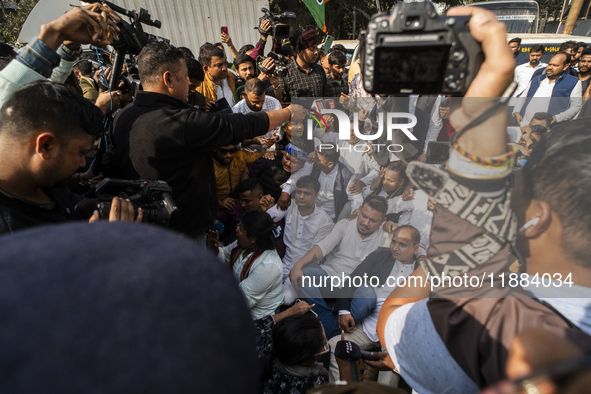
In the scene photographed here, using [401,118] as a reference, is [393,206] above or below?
below

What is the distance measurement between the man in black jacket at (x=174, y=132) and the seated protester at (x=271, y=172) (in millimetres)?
1400

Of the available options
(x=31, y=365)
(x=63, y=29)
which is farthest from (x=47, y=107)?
(x=31, y=365)

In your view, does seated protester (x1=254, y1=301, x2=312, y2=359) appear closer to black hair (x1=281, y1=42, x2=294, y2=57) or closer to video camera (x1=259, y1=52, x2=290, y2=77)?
video camera (x1=259, y1=52, x2=290, y2=77)

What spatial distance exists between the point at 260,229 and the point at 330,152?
2.94 ft

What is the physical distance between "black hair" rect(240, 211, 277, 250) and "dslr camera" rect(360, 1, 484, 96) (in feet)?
5.56

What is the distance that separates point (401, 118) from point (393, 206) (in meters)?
0.60

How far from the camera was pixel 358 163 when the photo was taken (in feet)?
8.11

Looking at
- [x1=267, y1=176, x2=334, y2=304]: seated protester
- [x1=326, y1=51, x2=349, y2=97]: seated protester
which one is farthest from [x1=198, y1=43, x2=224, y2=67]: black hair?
[x1=267, y1=176, x2=334, y2=304]: seated protester

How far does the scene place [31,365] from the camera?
315 millimetres

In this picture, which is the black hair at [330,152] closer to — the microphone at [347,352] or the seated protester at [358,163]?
the seated protester at [358,163]

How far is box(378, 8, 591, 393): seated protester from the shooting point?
31.5 inches

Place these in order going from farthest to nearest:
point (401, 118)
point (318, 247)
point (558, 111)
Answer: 1. point (558, 111)
2. point (318, 247)
3. point (401, 118)

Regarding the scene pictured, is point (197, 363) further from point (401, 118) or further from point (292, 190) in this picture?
point (292, 190)

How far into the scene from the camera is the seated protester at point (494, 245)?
0.80 m
